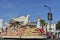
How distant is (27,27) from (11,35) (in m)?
2.32

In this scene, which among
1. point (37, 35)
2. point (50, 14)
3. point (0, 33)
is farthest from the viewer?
point (50, 14)

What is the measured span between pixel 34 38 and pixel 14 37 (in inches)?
101

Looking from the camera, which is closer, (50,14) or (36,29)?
(36,29)

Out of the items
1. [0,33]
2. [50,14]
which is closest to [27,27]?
[0,33]

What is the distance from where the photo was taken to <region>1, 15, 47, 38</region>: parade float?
111 feet

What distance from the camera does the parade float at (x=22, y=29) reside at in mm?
33875

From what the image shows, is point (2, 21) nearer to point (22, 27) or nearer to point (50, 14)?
point (22, 27)

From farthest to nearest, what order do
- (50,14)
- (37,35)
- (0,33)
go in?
(50,14), (0,33), (37,35)

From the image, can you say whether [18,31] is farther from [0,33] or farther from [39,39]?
[0,33]

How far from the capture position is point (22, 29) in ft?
112

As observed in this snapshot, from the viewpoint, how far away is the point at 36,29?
34.0 m

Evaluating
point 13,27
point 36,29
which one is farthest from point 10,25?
point 36,29

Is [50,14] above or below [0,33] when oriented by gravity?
above

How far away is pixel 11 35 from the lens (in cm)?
3447
